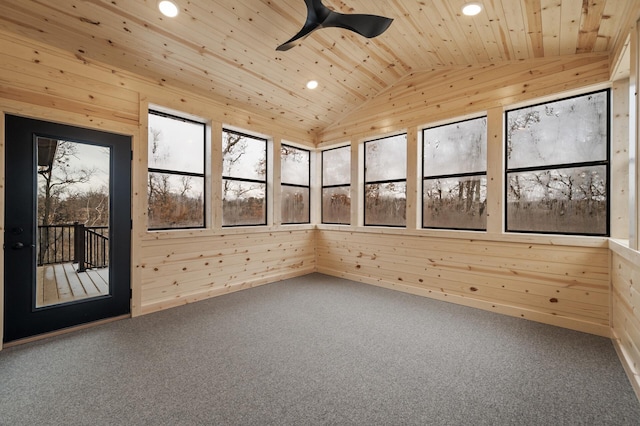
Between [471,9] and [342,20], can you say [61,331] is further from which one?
[471,9]

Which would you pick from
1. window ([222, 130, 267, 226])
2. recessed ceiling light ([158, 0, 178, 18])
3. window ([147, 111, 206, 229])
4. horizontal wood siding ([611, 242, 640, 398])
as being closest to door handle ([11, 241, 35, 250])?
window ([147, 111, 206, 229])

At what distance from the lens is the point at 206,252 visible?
3.94 meters

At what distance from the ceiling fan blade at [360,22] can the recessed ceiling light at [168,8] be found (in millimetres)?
1412

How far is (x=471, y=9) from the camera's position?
8.80 ft

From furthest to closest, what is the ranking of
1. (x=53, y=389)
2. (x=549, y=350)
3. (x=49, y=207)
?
(x=49, y=207), (x=549, y=350), (x=53, y=389)

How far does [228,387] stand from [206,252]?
90.6 inches

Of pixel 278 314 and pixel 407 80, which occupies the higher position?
pixel 407 80

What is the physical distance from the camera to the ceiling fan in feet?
7.71

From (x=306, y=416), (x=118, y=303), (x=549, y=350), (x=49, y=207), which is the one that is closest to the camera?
(x=306, y=416)

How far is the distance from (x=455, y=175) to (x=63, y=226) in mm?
4634

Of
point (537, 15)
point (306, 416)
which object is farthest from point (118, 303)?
point (537, 15)

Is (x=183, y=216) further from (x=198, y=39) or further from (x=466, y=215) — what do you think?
(x=466, y=215)

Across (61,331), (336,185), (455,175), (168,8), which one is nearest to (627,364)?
(455,175)

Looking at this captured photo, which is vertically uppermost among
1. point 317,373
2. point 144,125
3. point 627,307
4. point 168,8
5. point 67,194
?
point 168,8
